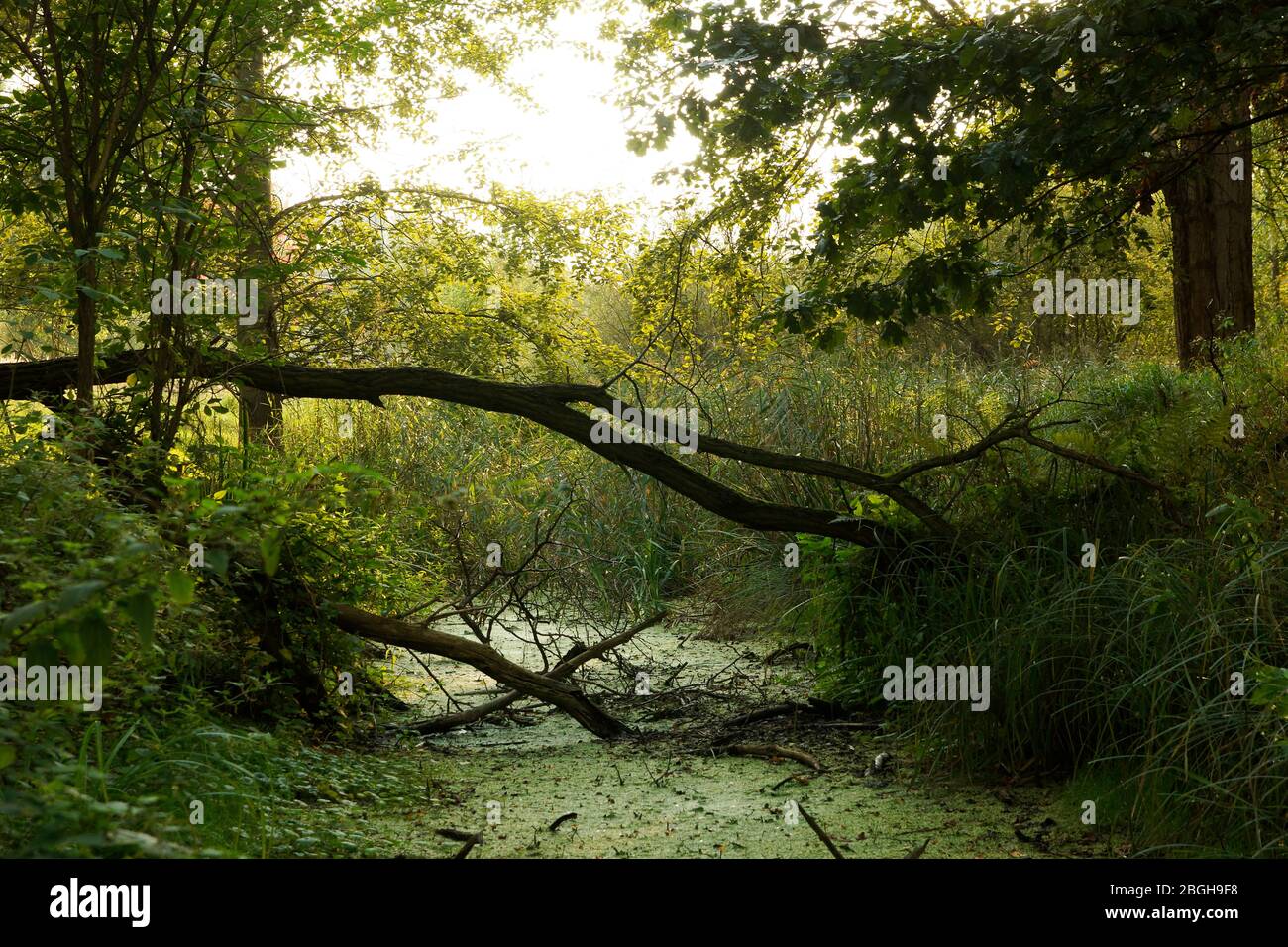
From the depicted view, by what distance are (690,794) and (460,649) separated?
1.17m

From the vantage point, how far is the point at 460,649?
4613mm

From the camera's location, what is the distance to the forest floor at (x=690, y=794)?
3400 mm

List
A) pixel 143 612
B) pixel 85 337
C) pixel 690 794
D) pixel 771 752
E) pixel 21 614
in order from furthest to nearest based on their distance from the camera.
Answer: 1. pixel 771 752
2. pixel 85 337
3. pixel 690 794
4. pixel 143 612
5. pixel 21 614

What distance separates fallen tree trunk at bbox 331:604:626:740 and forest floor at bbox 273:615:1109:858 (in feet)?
0.78

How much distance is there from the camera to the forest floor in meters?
3.40

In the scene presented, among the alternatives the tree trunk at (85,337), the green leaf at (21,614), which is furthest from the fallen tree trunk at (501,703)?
the green leaf at (21,614)

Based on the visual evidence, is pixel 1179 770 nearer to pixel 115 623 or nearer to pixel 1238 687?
pixel 1238 687

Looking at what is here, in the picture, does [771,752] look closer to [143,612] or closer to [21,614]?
[143,612]

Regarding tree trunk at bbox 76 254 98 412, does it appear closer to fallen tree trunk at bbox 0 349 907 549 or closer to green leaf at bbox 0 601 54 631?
fallen tree trunk at bbox 0 349 907 549

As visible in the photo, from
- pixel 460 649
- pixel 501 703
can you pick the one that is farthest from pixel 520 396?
pixel 501 703

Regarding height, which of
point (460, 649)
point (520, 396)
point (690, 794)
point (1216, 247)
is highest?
point (1216, 247)

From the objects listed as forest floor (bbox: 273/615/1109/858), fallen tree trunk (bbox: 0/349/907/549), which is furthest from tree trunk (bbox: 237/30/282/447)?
forest floor (bbox: 273/615/1109/858)

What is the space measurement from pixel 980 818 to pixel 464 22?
29.3 feet
